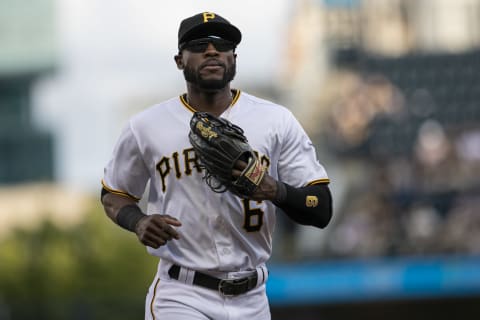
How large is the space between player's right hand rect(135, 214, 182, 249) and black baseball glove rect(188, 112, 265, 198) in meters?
0.27

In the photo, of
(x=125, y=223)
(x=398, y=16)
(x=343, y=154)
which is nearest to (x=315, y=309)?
(x=343, y=154)

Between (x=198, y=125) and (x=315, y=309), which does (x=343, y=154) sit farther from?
(x=198, y=125)

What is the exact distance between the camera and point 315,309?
20.4 metres

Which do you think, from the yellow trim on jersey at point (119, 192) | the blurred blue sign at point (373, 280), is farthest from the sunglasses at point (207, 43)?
the blurred blue sign at point (373, 280)

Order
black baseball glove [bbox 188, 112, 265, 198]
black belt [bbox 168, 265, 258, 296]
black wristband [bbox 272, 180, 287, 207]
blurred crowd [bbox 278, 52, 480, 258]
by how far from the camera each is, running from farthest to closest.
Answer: blurred crowd [bbox 278, 52, 480, 258] → black belt [bbox 168, 265, 258, 296] → black wristband [bbox 272, 180, 287, 207] → black baseball glove [bbox 188, 112, 265, 198]

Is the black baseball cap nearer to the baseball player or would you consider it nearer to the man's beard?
the baseball player

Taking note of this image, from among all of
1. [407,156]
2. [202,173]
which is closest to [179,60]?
[202,173]

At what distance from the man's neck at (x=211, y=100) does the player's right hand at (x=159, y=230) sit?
579 millimetres

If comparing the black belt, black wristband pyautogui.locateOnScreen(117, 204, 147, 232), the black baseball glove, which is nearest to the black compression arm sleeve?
the black baseball glove

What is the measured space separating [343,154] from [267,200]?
18.9 metres

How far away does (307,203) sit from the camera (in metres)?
5.29

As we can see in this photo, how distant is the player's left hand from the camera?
5.09 metres

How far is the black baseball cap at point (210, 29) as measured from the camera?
5.32m

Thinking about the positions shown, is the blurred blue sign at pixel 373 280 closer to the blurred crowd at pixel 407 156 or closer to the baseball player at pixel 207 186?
the blurred crowd at pixel 407 156
